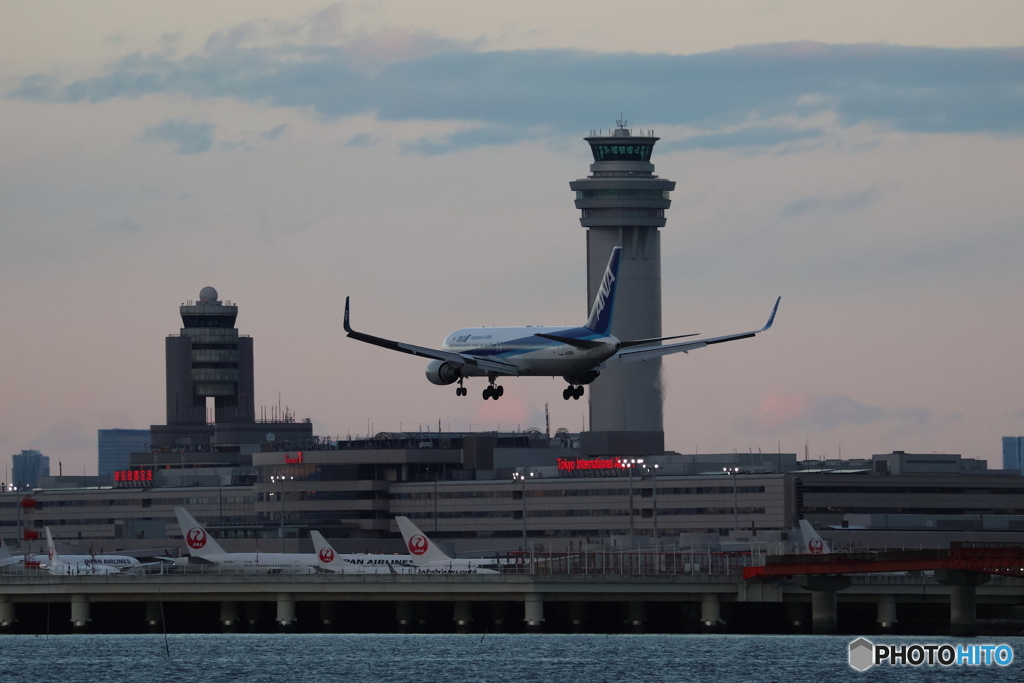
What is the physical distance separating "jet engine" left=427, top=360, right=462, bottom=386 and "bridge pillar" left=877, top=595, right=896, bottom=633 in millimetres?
53046

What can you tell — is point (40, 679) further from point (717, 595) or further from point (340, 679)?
point (717, 595)

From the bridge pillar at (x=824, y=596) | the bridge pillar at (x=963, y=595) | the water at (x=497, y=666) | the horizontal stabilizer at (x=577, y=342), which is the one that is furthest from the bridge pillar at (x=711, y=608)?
the horizontal stabilizer at (x=577, y=342)

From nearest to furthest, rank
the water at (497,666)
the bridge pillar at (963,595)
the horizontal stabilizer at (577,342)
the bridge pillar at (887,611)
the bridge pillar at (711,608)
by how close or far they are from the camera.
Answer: the horizontal stabilizer at (577,342) → the water at (497,666) → the bridge pillar at (963,595) → the bridge pillar at (711,608) → the bridge pillar at (887,611)

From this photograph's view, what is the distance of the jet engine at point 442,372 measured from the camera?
557ft

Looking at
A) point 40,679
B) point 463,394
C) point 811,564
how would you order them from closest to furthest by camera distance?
point 463,394 → point 40,679 → point 811,564

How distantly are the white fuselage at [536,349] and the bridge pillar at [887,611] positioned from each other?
147ft

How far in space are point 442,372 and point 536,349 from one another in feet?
26.0

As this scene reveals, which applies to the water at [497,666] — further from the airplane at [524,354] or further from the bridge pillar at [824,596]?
the airplane at [524,354]

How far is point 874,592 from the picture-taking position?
649 feet

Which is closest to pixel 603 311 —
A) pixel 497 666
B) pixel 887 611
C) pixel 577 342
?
pixel 577 342

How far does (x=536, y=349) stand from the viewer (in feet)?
559

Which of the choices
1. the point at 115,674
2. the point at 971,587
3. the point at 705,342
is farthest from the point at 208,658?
the point at 971,587

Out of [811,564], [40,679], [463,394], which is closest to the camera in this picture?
[463,394]

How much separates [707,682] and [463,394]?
2985cm
